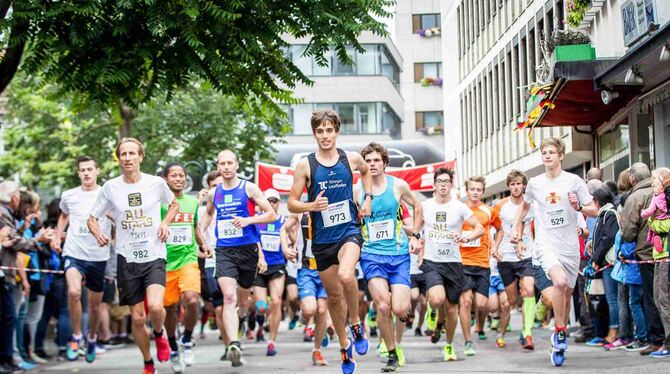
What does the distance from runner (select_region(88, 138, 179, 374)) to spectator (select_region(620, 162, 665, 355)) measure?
16.8ft

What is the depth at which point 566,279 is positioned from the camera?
13.6 m

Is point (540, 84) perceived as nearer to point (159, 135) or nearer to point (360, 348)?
point (360, 348)

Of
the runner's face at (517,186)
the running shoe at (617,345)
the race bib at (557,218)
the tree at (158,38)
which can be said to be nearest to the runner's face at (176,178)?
the tree at (158,38)

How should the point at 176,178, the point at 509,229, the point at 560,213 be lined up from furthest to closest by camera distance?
the point at 509,229 → the point at 176,178 → the point at 560,213

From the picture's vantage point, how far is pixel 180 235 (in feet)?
47.9

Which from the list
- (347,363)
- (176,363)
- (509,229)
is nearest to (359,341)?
(347,363)

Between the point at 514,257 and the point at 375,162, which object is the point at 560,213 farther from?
the point at 514,257

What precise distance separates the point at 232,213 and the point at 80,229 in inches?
83.1

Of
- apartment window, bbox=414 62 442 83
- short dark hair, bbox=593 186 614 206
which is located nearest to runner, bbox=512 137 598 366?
short dark hair, bbox=593 186 614 206

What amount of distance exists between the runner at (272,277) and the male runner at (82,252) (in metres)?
2.47

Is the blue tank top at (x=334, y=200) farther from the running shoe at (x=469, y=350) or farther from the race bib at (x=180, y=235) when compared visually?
the running shoe at (x=469, y=350)

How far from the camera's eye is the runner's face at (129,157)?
42.0ft

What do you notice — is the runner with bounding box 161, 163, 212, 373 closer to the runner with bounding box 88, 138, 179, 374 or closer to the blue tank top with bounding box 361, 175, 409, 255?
the runner with bounding box 88, 138, 179, 374

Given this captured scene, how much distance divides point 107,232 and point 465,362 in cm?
468
